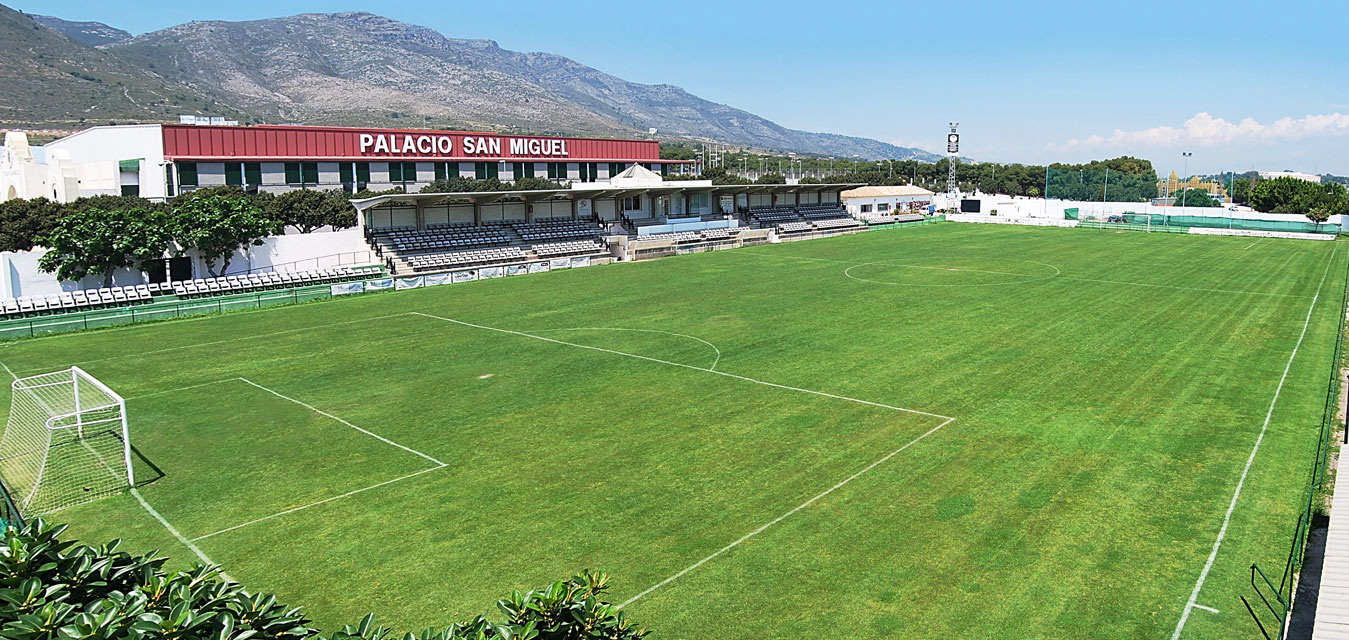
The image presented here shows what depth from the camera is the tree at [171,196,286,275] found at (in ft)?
138

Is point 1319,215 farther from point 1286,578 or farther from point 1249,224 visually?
point 1286,578

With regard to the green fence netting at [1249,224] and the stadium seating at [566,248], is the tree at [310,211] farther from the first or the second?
the green fence netting at [1249,224]

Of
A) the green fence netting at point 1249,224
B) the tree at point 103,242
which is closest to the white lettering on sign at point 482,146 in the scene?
the tree at point 103,242

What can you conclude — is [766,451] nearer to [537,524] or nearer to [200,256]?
[537,524]

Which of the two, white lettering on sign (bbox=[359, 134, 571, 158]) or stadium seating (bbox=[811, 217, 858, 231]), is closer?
white lettering on sign (bbox=[359, 134, 571, 158])

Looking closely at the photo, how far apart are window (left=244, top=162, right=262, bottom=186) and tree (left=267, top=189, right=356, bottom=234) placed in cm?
1358

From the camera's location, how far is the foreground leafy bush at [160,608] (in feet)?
20.2

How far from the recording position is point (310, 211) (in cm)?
5597

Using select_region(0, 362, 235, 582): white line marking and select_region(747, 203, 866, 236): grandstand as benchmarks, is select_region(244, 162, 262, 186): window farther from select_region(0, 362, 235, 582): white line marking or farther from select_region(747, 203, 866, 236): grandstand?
select_region(0, 362, 235, 582): white line marking

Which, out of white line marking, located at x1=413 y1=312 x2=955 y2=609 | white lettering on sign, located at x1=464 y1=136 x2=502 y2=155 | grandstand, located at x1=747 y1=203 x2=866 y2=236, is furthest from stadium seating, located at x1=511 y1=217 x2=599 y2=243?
white line marking, located at x1=413 y1=312 x2=955 y2=609

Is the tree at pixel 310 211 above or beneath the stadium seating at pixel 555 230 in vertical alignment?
above

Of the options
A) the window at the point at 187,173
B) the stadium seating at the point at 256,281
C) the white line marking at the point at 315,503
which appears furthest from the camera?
the window at the point at 187,173

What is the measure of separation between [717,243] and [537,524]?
53.1 m

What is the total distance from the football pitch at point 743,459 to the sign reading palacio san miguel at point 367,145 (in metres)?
37.4
